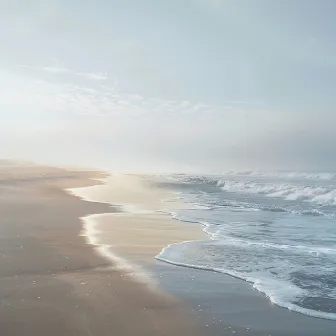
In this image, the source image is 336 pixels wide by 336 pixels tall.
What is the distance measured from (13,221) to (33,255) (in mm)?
5168

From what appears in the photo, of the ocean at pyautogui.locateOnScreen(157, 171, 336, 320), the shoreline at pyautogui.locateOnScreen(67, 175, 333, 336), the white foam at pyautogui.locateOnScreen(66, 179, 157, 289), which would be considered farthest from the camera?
the white foam at pyautogui.locateOnScreen(66, 179, 157, 289)

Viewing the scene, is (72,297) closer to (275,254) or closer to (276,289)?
(276,289)

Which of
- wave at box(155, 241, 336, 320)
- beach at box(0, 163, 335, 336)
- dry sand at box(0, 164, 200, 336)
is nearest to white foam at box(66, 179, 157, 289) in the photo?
beach at box(0, 163, 335, 336)

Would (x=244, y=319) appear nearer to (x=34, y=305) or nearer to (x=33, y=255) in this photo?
(x=34, y=305)

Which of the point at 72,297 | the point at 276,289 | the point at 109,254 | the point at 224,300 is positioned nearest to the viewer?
the point at 72,297

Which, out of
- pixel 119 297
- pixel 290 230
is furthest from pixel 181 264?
pixel 290 230

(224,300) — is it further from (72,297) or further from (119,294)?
(72,297)

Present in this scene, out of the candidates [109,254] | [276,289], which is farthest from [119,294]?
[109,254]

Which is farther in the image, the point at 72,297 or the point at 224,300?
the point at 224,300

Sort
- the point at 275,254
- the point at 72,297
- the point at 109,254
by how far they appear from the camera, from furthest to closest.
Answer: the point at 275,254
the point at 109,254
the point at 72,297

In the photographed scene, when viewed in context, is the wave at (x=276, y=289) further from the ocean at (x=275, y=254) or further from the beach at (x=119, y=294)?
the beach at (x=119, y=294)

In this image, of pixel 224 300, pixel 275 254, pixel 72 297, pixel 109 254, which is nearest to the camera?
pixel 72 297

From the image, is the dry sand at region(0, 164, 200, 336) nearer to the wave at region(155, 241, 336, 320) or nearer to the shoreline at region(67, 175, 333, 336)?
the shoreline at region(67, 175, 333, 336)

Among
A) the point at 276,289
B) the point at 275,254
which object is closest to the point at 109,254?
the point at 275,254
